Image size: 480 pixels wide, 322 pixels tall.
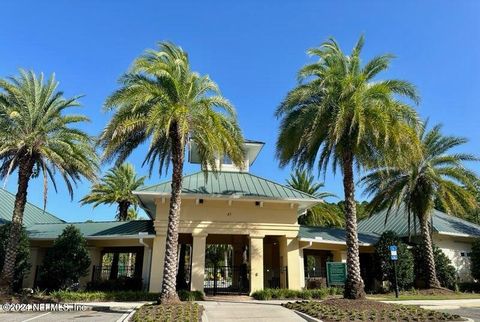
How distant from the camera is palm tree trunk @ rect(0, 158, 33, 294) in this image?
59.0 feet

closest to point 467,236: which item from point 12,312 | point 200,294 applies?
point 200,294

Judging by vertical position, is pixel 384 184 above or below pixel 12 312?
above

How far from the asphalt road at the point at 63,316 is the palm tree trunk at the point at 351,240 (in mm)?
9160

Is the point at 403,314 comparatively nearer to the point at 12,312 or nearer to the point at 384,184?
the point at 384,184

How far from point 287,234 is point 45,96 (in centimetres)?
1500

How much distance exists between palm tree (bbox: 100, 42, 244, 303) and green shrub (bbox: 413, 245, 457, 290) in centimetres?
1536

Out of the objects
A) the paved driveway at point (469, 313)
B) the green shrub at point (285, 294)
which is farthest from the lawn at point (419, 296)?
the paved driveway at point (469, 313)

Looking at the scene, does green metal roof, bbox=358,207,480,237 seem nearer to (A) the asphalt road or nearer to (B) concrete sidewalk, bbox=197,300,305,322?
(B) concrete sidewalk, bbox=197,300,305,322

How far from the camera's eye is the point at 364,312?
13.3 meters

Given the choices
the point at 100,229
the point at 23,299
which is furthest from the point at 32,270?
the point at 23,299

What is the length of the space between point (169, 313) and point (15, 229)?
34.2 feet

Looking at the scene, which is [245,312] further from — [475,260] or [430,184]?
[475,260]

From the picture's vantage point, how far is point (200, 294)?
773 inches

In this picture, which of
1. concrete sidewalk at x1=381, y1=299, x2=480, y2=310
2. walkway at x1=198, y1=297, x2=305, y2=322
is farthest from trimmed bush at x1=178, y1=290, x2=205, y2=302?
concrete sidewalk at x1=381, y1=299, x2=480, y2=310
